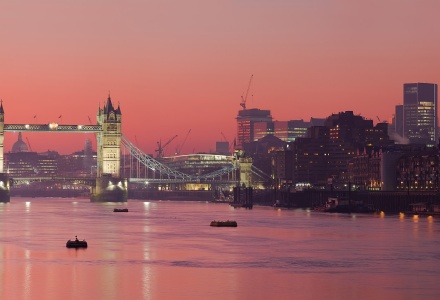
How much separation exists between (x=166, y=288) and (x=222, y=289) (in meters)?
3.34

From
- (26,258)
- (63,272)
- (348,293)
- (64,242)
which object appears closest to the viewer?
(348,293)

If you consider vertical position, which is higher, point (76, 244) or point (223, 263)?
point (76, 244)

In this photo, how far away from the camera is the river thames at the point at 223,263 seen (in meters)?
69.4

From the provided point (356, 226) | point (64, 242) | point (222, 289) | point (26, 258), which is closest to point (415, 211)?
point (356, 226)

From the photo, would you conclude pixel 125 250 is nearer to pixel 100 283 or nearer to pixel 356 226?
pixel 100 283

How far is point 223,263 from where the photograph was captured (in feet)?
282

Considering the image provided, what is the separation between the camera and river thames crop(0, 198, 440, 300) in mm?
69438

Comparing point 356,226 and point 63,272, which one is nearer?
point 63,272

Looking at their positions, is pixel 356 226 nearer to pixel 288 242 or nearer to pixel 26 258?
pixel 288 242

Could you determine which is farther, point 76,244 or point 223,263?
point 76,244

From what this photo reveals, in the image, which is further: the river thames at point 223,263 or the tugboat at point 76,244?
the tugboat at point 76,244

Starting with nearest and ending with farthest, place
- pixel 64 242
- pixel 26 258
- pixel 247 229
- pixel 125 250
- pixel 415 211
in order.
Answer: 1. pixel 26 258
2. pixel 125 250
3. pixel 64 242
4. pixel 247 229
5. pixel 415 211

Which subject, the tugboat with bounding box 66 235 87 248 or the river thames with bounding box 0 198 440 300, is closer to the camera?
the river thames with bounding box 0 198 440 300

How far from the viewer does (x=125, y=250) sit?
3871 inches
